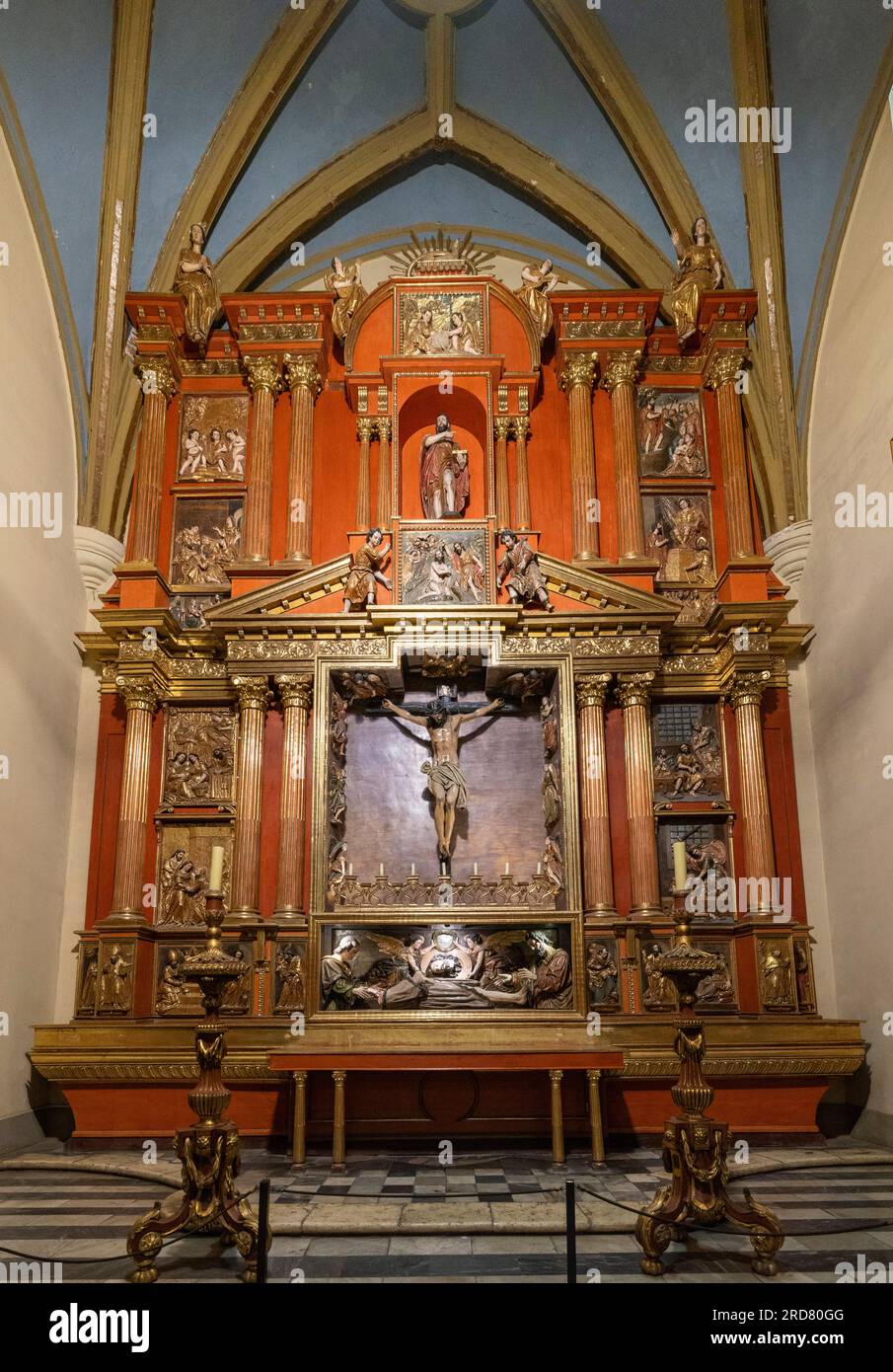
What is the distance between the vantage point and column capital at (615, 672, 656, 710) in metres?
12.1

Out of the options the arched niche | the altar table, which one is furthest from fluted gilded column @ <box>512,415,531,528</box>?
the altar table

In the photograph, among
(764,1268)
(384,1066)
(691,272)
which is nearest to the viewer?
(764,1268)

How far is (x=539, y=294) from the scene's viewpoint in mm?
13719

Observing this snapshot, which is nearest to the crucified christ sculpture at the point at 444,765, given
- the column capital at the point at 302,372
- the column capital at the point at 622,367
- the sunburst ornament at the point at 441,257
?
the column capital at the point at 302,372

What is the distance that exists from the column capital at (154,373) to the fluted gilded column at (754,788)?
808 centimetres

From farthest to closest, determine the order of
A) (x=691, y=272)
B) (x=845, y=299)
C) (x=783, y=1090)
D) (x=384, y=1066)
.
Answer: (x=691, y=272), (x=845, y=299), (x=783, y=1090), (x=384, y=1066)

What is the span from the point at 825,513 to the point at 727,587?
4.66 feet

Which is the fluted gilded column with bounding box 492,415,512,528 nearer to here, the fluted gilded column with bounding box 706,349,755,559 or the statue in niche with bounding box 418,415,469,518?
the statue in niche with bounding box 418,415,469,518

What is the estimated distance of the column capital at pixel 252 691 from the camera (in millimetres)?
12148

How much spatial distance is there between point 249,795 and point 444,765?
223 cm

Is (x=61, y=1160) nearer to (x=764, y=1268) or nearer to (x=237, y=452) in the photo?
(x=764, y=1268)

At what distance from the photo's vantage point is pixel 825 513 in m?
12.5

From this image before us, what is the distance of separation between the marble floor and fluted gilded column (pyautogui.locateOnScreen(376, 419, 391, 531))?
289 inches

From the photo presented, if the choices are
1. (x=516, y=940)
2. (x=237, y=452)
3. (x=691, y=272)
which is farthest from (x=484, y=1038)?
(x=691, y=272)
